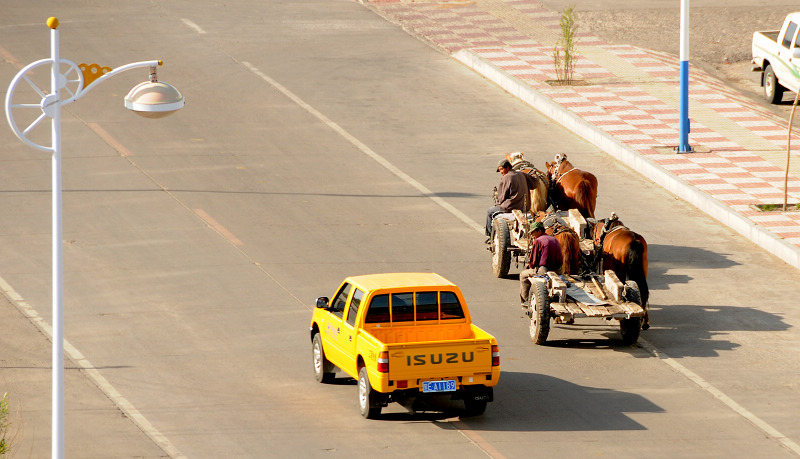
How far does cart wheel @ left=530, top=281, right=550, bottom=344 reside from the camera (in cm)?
1762

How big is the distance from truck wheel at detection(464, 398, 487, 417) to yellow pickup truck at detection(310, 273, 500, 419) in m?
0.01

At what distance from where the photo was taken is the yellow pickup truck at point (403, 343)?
15.0 meters

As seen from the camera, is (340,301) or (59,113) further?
(340,301)

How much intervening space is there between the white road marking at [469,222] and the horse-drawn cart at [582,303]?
2.41 feet

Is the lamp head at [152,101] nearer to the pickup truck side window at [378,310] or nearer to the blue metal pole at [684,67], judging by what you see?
the pickup truck side window at [378,310]

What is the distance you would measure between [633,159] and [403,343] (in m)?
13.2

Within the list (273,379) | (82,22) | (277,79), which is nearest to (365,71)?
(277,79)

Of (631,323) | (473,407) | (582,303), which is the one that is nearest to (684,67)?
(631,323)

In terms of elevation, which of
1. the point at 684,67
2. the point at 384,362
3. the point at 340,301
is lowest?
the point at 384,362

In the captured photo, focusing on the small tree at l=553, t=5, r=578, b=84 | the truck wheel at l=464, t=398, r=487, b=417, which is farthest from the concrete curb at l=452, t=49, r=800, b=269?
the truck wheel at l=464, t=398, r=487, b=417

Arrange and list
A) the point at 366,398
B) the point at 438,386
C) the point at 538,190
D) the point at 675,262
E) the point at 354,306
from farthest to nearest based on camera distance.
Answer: the point at 675,262 < the point at 538,190 < the point at 354,306 < the point at 366,398 < the point at 438,386

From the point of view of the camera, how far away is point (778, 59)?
31297mm

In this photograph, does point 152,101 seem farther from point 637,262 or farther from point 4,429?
point 637,262

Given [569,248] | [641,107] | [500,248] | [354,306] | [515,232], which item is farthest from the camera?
[641,107]
